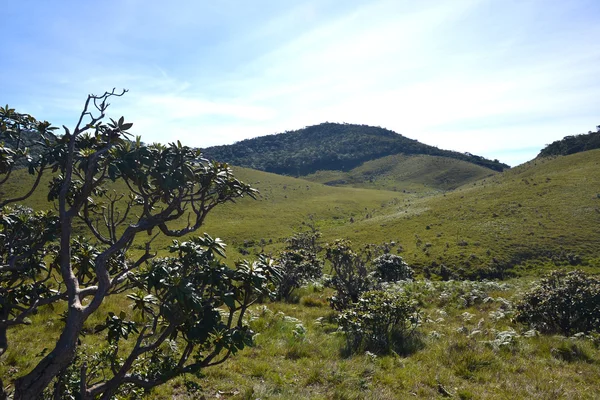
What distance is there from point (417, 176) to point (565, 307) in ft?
548

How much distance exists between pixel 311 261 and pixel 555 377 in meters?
16.9

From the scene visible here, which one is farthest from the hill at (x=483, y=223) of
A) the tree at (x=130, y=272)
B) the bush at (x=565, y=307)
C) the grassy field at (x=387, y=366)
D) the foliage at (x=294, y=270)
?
the tree at (x=130, y=272)

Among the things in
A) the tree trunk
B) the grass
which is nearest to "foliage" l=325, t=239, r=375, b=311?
the grass

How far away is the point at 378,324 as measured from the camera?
11.6 meters

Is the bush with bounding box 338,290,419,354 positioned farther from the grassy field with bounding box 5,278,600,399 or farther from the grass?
the grass

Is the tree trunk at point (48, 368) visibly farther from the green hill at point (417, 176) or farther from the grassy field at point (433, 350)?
the green hill at point (417, 176)

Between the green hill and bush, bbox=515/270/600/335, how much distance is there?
141 metres

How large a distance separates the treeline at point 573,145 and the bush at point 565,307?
11700 centimetres

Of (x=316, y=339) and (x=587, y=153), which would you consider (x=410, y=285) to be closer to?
(x=316, y=339)

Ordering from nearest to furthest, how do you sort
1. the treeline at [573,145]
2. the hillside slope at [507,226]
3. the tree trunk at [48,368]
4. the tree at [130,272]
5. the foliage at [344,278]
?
the tree trunk at [48,368]
the tree at [130,272]
the foliage at [344,278]
the hillside slope at [507,226]
the treeline at [573,145]

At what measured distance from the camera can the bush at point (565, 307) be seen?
1284cm

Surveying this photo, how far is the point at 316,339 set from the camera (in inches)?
478

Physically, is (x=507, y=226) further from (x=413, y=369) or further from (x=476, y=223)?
(x=413, y=369)

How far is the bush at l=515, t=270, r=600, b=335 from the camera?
12844 millimetres
